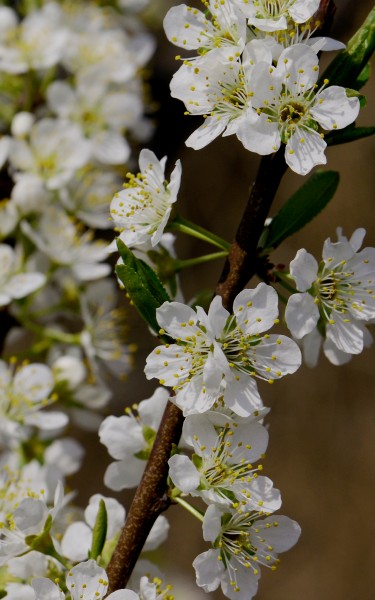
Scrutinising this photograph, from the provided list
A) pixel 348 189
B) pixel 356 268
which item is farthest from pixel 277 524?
pixel 348 189

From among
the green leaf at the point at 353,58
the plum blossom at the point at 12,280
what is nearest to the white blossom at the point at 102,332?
the plum blossom at the point at 12,280

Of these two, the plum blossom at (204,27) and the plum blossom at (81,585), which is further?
the plum blossom at (204,27)

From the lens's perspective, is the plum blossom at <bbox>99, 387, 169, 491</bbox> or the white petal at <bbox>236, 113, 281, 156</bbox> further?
the plum blossom at <bbox>99, 387, 169, 491</bbox>

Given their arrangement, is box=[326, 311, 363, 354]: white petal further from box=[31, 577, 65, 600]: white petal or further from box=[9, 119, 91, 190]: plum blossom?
box=[9, 119, 91, 190]: plum blossom

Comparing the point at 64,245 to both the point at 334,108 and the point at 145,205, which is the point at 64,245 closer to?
the point at 145,205

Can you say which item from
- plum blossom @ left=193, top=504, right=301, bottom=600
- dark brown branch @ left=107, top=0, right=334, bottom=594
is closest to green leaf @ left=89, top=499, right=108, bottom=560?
dark brown branch @ left=107, top=0, right=334, bottom=594

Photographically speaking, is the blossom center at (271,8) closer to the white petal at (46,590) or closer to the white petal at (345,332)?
the white petal at (345,332)
